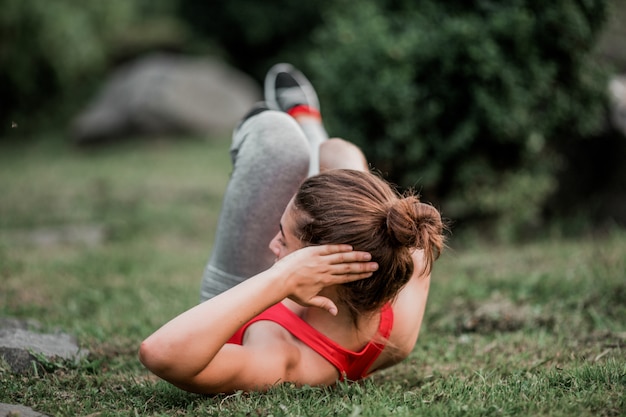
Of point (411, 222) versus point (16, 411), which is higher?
point (411, 222)

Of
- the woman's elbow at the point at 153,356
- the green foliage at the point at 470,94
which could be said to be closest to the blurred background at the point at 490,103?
the green foliage at the point at 470,94

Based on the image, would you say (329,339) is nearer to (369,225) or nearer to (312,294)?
(312,294)

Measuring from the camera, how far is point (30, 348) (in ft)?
8.53

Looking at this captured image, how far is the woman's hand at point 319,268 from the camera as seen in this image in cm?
204

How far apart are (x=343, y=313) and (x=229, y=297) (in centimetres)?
44

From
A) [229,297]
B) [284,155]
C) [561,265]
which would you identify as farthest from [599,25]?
[229,297]

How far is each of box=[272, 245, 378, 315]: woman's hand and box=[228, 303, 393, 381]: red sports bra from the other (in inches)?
7.8

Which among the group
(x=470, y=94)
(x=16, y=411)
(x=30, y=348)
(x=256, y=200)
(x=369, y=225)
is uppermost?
(x=470, y=94)

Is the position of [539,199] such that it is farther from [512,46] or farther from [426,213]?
[426,213]

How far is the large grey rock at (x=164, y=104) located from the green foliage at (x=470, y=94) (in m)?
7.68

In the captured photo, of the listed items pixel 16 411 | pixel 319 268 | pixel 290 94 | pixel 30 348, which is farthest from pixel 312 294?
pixel 290 94

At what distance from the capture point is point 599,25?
16.4ft

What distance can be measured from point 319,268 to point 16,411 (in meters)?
1.04

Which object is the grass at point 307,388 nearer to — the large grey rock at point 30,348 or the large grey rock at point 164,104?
the large grey rock at point 30,348
